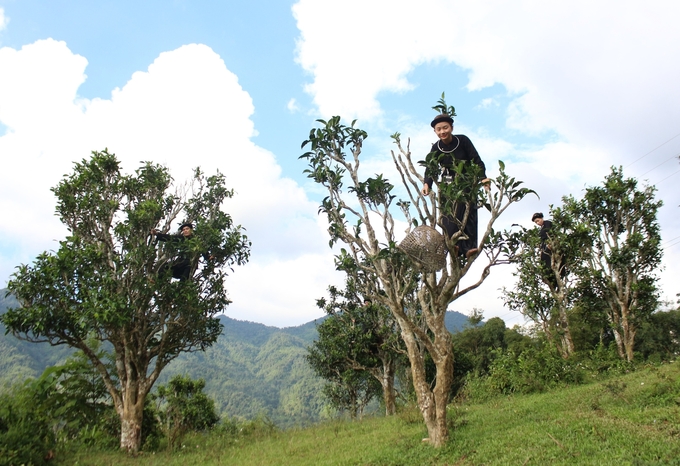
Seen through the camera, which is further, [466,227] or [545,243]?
[545,243]

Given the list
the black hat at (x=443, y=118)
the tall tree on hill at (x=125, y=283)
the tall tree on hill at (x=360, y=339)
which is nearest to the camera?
the black hat at (x=443, y=118)

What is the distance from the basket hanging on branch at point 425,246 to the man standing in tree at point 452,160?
617mm

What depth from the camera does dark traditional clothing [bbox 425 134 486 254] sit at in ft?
24.3

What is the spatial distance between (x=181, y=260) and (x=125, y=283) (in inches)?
76.5


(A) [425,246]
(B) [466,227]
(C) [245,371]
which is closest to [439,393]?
(A) [425,246]

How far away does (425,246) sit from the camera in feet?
22.1

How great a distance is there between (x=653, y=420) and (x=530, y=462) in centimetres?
323

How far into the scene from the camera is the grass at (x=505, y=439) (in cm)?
653

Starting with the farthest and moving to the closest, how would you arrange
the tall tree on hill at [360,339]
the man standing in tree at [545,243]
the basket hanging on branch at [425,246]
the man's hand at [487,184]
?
the tall tree on hill at [360,339] → the man standing in tree at [545,243] → the man's hand at [487,184] → the basket hanging on branch at [425,246]

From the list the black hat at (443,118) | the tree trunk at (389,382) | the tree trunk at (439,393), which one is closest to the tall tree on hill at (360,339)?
the tree trunk at (389,382)

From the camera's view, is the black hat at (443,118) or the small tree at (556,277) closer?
the black hat at (443,118)

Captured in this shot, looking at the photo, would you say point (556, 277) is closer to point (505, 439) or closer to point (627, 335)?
point (627, 335)

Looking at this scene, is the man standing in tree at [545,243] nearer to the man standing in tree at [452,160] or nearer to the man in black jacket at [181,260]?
the man standing in tree at [452,160]

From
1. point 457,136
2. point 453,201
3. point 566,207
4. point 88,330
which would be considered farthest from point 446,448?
point 566,207
